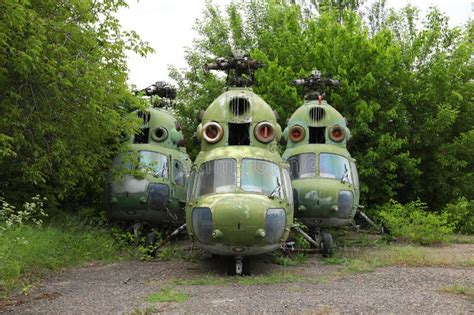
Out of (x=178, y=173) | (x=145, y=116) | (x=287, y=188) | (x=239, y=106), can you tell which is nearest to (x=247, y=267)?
(x=287, y=188)

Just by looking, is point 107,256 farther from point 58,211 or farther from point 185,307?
point 185,307

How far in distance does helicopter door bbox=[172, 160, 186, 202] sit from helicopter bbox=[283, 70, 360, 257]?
2794 millimetres

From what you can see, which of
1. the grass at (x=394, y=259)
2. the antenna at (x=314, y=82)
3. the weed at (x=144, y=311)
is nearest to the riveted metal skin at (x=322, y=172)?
the grass at (x=394, y=259)

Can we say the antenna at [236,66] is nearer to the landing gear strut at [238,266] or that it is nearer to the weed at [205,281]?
the landing gear strut at [238,266]

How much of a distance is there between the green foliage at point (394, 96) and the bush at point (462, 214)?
879 millimetres

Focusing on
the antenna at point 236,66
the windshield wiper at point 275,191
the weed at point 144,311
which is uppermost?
the antenna at point 236,66

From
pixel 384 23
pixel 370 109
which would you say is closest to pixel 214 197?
pixel 370 109

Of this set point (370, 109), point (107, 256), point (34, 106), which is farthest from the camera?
point (370, 109)

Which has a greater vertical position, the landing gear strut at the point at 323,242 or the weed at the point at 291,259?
the landing gear strut at the point at 323,242

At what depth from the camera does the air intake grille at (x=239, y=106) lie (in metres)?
10.3

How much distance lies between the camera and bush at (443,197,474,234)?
16.5m

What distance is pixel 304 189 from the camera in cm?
1182

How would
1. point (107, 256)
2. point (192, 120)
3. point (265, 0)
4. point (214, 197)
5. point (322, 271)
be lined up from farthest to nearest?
point (265, 0) < point (192, 120) < point (107, 256) < point (322, 271) < point (214, 197)

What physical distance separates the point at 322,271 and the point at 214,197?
2.40 metres
